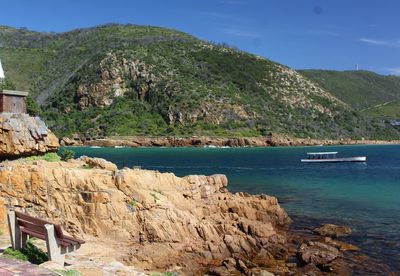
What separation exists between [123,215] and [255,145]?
9841cm

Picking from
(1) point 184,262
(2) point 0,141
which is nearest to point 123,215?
(1) point 184,262

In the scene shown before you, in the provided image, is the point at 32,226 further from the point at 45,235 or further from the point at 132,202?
the point at 132,202

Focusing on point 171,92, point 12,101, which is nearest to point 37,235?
point 12,101

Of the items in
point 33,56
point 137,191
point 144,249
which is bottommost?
point 144,249

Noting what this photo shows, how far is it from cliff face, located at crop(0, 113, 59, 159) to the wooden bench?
8.68 meters

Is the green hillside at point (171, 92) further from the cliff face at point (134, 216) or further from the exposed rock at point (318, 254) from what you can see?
the exposed rock at point (318, 254)

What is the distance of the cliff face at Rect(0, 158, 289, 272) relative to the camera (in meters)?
17.6

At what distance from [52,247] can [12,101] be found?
12.4 meters

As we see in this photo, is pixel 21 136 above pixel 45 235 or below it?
above

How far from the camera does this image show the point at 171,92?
125 meters

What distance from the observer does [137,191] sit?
19.6 meters

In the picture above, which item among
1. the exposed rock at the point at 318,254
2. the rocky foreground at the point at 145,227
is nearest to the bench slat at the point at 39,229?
the rocky foreground at the point at 145,227

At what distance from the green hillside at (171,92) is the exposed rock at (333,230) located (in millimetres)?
92158

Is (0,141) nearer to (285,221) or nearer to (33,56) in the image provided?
(285,221)
